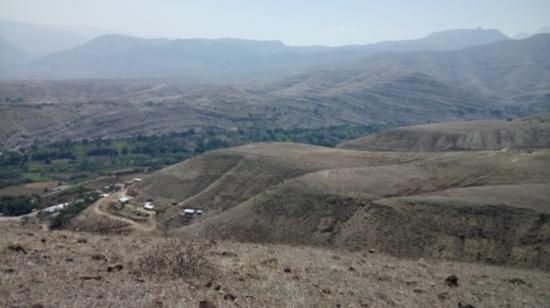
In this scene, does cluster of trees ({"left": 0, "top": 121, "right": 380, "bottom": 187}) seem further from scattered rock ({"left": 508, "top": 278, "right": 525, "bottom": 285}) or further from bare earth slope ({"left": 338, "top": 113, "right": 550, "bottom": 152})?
scattered rock ({"left": 508, "top": 278, "right": 525, "bottom": 285})

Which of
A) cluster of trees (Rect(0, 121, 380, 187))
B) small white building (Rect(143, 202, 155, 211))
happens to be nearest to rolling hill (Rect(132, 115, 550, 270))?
small white building (Rect(143, 202, 155, 211))

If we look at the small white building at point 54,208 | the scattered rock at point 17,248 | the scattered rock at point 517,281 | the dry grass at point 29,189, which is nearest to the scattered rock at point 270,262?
the scattered rock at point 17,248

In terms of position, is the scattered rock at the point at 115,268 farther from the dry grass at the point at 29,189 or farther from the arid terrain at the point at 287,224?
the dry grass at the point at 29,189

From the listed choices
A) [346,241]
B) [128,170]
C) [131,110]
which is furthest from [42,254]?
[131,110]

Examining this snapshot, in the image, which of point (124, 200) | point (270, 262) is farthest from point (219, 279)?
point (124, 200)

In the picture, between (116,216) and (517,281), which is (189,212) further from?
(517,281)

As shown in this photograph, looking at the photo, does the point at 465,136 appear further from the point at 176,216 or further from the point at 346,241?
the point at 346,241
